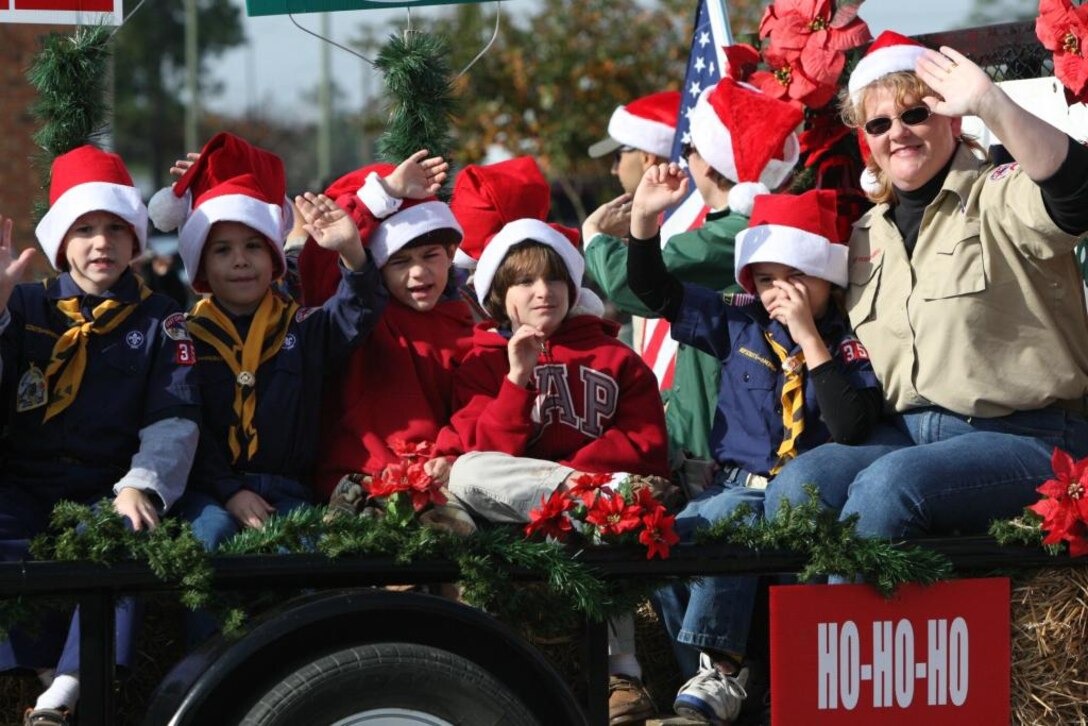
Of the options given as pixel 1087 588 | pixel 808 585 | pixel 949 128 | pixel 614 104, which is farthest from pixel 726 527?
pixel 614 104

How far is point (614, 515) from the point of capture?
3.75 m

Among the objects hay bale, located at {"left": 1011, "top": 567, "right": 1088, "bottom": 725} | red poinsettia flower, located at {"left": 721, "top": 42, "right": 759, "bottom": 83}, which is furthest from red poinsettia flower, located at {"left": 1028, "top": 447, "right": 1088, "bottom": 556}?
red poinsettia flower, located at {"left": 721, "top": 42, "right": 759, "bottom": 83}

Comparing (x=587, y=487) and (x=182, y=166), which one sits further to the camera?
(x=182, y=166)

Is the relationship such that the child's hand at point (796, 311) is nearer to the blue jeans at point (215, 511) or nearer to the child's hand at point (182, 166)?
the blue jeans at point (215, 511)

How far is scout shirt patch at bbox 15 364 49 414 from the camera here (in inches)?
160

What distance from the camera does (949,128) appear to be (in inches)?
175

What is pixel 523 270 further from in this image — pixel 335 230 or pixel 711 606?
pixel 711 606

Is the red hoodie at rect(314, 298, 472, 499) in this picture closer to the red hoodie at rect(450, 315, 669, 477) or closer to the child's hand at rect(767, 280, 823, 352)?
the red hoodie at rect(450, 315, 669, 477)

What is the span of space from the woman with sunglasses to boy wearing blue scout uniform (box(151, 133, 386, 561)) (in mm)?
1235

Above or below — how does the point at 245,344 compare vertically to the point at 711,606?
above

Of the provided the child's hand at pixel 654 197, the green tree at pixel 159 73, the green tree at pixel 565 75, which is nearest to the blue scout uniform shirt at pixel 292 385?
the child's hand at pixel 654 197

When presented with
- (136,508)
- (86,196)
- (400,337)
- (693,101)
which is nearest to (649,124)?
(693,101)

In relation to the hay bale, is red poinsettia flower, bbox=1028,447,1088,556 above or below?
above

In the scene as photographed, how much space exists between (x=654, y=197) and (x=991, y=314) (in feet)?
3.13
